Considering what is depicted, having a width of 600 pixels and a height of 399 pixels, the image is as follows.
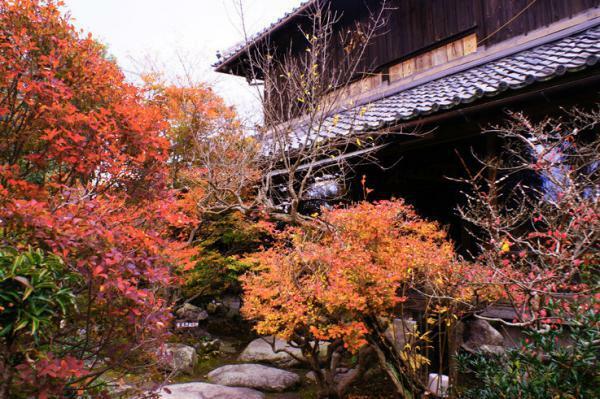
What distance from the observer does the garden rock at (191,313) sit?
11.0 metres

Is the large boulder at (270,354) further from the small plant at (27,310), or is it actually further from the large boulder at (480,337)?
the small plant at (27,310)

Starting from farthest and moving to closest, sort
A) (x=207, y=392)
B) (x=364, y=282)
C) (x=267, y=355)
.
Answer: (x=267, y=355) → (x=207, y=392) → (x=364, y=282)

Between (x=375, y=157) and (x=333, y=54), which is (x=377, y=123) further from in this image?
(x=333, y=54)

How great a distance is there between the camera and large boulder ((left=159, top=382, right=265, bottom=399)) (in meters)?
6.47

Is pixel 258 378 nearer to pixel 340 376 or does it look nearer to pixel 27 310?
pixel 340 376

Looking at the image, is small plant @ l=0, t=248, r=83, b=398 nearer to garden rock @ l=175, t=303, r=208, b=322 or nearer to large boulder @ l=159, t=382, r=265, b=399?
large boulder @ l=159, t=382, r=265, b=399

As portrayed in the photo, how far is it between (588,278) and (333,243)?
9.36 feet

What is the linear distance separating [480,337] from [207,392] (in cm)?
453

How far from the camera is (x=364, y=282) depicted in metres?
5.08

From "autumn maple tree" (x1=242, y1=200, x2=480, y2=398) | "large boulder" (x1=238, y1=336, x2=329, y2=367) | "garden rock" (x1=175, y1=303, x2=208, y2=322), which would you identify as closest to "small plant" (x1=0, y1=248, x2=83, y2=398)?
"autumn maple tree" (x1=242, y1=200, x2=480, y2=398)

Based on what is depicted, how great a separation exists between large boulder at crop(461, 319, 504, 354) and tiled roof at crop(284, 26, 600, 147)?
3.47m

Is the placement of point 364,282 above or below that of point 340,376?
above

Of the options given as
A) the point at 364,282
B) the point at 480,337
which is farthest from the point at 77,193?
the point at 480,337

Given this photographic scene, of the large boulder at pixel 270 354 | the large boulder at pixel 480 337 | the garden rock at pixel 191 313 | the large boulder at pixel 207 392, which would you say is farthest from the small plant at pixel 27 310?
the garden rock at pixel 191 313
